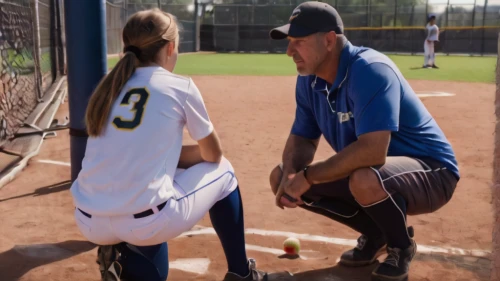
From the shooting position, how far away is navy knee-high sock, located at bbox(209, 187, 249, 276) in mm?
3135

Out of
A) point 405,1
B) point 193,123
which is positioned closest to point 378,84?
point 193,123

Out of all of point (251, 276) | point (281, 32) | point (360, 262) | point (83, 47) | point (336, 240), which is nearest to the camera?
point (251, 276)

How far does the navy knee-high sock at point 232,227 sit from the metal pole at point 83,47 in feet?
4.50

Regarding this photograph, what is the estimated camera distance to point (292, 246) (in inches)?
151

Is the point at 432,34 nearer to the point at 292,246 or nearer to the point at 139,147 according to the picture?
the point at 292,246

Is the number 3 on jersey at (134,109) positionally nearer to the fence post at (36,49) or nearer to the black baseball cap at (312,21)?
the black baseball cap at (312,21)

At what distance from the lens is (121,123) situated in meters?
2.74

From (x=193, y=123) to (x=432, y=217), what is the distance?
8.04ft

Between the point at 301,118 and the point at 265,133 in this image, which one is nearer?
the point at 301,118

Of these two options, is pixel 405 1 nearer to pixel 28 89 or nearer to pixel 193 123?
pixel 28 89

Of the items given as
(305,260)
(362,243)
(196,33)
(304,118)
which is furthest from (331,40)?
(196,33)

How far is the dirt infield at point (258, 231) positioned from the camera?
11.7 ft

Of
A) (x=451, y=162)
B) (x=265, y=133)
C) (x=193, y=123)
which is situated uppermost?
(x=193, y=123)

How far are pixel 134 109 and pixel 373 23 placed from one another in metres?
34.5
